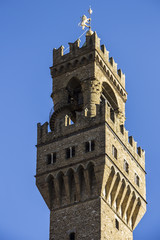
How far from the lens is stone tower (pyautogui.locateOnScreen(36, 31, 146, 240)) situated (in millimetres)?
55375

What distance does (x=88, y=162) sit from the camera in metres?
56.3

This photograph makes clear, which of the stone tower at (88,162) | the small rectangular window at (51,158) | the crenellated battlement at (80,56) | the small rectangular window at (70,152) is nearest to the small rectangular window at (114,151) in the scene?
the stone tower at (88,162)

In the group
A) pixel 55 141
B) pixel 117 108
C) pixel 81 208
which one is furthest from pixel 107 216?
pixel 117 108

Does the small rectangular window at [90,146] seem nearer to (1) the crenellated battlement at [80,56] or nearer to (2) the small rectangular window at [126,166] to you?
(2) the small rectangular window at [126,166]

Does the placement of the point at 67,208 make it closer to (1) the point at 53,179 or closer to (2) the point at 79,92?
(1) the point at 53,179

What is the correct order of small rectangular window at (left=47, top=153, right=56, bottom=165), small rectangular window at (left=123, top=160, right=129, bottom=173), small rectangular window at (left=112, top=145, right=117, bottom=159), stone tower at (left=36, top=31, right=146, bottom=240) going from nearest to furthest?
stone tower at (left=36, top=31, right=146, bottom=240) → small rectangular window at (left=112, top=145, right=117, bottom=159) → small rectangular window at (left=47, top=153, right=56, bottom=165) → small rectangular window at (left=123, top=160, right=129, bottom=173)

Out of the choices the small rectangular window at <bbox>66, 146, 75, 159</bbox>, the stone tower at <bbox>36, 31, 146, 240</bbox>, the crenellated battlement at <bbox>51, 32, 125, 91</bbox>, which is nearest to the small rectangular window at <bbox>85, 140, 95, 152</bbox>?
the stone tower at <bbox>36, 31, 146, 240</bbox>

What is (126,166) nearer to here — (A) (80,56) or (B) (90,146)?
(B) (90,146)

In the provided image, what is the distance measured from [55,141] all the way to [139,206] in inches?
310

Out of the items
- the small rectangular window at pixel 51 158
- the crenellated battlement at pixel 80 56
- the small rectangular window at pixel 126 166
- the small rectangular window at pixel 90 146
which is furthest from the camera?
the crenellated battlement at pixel 80 56

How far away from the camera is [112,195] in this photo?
57.0 meters

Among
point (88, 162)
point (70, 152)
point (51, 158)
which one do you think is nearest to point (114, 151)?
point (88, 162)

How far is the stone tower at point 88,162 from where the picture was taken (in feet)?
182

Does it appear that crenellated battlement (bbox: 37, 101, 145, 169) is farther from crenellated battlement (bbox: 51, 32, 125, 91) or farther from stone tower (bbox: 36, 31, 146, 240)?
crenellated battlement (bbox: 51, 32, 125, 91)
